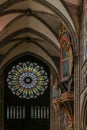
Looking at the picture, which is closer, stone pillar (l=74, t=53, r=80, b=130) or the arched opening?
stone pillar (l=74, t=53, r=80, b=130)

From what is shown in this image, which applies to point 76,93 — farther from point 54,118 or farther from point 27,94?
point 27,94

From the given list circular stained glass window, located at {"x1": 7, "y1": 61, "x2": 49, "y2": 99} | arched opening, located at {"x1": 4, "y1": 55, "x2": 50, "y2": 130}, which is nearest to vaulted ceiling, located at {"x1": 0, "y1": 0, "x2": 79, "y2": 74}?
arched opening, located at {"x1": 4, "y1": 55, "x2": 50, "y2": 130}

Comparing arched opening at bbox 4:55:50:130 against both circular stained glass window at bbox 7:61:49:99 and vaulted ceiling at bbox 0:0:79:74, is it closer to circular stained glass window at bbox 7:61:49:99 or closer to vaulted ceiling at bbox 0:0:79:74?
circular stained glass window at bbox 7:61:49:99

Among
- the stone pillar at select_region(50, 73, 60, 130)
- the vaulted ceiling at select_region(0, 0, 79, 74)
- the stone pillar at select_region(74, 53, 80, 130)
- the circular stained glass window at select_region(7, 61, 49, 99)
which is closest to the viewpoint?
the stone pillar at select_region(74, 53, 80, 130)

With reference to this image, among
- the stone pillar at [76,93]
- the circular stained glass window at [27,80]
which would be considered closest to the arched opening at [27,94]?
the circular stained glass window at [27,80]

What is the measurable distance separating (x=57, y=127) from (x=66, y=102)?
427 inches

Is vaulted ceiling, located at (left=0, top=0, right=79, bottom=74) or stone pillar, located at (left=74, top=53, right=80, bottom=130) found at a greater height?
vaulted ceiling, located at (left=0, top=0, right=79, bottom=74)

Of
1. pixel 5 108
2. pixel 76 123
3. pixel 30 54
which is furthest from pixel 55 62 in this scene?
pixel 76 123

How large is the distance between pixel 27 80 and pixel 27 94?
4.73ft

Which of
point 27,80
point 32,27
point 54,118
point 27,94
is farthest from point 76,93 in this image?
point 27,80

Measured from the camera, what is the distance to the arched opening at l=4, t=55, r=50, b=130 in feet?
145

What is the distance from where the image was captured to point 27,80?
4572 centimetres

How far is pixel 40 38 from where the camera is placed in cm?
3866

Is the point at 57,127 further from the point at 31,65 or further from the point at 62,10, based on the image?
the point at 62,10
